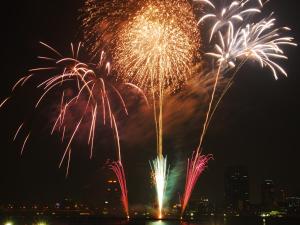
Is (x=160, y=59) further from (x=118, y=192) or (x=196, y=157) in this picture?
(x=118, y=192)

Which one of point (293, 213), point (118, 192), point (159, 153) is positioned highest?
point (159, 153)

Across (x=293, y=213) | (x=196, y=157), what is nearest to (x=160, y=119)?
(x=196, y=157)

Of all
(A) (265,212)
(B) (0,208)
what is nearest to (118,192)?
(B) (0,208)

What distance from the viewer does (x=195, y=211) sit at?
515 feet

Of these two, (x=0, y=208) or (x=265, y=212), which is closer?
(x=0, y=208)

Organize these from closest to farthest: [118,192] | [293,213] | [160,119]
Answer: [160,119] → [118,192] → [293,213]

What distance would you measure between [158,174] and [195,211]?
12804 centimetres

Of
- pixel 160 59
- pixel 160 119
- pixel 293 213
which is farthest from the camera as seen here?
pixel 293 213

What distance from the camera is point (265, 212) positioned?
200 m

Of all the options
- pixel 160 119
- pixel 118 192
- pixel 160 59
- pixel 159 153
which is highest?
pixel 160 59

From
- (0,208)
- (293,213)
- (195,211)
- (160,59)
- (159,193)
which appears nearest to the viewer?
(160,59)

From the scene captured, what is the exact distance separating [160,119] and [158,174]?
4.72 metres

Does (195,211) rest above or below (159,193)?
below

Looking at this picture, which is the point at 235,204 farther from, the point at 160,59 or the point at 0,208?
the point at 160,59
